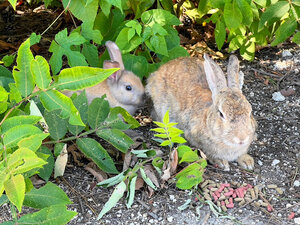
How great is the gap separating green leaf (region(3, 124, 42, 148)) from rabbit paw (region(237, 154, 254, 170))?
7.76 feet

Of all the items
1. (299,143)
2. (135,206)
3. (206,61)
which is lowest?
(299,143)

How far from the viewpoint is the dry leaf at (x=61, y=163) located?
4.14 meters

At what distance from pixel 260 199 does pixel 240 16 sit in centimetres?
171

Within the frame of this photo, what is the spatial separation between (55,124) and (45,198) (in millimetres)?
885

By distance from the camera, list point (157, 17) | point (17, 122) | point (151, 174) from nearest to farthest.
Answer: point (17, 122) → point (151, 174) → point (157, 17)

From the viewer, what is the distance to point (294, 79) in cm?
582

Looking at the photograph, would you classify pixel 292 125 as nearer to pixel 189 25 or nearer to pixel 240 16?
pixel 240 16

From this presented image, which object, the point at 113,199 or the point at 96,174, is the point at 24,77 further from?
the point at 96,174

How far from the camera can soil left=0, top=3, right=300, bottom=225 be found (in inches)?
157

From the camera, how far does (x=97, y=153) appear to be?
4.08 m

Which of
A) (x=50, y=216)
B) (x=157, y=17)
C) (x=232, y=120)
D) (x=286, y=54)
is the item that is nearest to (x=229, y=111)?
(x=232, y=120)

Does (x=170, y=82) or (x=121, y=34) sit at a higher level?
(x=121, y=34)

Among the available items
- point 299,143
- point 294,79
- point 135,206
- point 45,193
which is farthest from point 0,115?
point 294,79

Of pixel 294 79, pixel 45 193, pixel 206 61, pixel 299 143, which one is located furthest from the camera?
pixel 294 79
